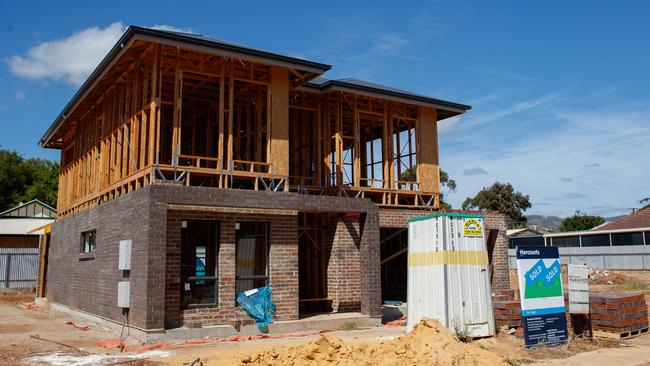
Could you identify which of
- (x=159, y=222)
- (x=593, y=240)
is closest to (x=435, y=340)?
(x=159, y=222)

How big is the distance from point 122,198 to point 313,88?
7.78 m

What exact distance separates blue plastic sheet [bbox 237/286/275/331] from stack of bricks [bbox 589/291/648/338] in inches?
317

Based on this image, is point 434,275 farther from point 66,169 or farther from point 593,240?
point 593,240

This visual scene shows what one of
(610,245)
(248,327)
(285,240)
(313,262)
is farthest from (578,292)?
(610,245)

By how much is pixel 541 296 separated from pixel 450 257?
2.05 metres

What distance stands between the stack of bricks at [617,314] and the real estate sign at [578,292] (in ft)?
3.15

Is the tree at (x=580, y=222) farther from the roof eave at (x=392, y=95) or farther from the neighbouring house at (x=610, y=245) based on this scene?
the roof eave at (x=392, y=95)

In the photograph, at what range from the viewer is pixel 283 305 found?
48.9ft

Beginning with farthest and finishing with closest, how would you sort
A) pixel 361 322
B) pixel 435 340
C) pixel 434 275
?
1. pixel 361 322
2. pixel 434 275
3. pixel 435 340

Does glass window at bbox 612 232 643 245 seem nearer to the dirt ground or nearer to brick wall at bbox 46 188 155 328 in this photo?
the dirt ground

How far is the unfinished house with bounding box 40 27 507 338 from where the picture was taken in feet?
45.0

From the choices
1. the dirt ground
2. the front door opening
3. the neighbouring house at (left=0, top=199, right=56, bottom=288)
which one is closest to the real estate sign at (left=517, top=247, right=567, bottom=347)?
the dirt ground

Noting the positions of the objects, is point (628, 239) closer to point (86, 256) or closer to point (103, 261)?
point (86, 256)

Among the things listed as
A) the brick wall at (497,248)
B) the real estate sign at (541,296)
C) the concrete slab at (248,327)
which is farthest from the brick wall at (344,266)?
the real estate sign at (541,296)
